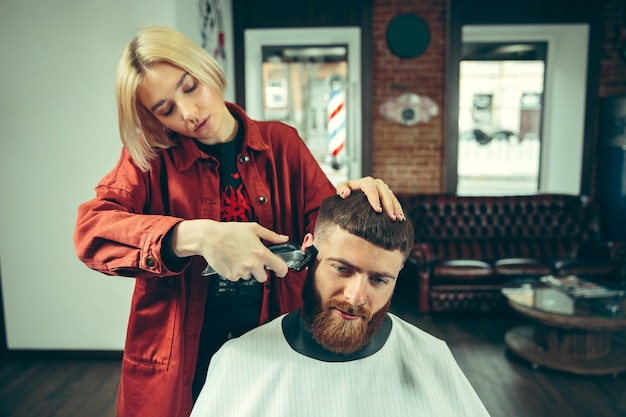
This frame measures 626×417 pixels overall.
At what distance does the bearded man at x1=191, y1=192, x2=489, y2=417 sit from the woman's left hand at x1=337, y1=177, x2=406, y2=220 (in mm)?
24

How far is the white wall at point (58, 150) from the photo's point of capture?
2824 millimetres

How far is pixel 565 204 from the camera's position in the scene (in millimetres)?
4598

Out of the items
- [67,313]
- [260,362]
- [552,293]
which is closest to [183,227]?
Answer: [260,362]

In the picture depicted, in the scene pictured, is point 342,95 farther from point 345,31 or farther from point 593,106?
point 593,106

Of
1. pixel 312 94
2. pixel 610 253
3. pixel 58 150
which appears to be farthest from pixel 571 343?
pixel 312 94

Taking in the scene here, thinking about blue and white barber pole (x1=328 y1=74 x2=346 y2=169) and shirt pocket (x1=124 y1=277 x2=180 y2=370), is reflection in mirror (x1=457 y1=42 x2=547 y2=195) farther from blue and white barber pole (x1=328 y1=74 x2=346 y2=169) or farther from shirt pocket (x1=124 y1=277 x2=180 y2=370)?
shirt pocket (x1=124 y1=277 x2=180 y2=370)

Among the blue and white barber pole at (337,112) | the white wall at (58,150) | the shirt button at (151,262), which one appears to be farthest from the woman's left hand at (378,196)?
the blue and white barber pole at (337,112)

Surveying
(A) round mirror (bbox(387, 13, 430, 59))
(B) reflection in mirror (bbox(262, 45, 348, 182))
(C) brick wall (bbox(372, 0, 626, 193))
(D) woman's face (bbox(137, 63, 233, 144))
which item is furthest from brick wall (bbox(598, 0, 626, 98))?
(D) woman's face (bbox(137, 63, 233, 144))

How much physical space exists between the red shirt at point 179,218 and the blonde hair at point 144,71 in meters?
0.05

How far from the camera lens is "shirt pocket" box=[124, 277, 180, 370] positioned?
1.09 meters

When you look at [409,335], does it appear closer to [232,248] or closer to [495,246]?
[232,248]

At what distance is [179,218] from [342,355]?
1.77ft

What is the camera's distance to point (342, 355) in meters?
1.16

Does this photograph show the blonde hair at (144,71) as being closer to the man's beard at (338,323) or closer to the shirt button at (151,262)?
the shirt button at (151,262)
